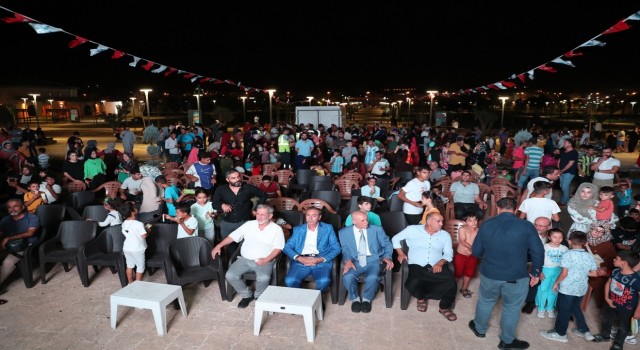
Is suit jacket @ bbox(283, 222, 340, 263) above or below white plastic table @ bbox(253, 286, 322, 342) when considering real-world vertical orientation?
above

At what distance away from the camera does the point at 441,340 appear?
3.88 meters

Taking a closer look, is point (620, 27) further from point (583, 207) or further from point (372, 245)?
point (372, 245)

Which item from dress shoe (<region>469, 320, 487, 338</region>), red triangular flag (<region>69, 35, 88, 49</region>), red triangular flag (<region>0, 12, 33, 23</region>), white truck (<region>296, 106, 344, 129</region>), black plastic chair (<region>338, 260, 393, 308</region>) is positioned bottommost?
dress shoe (<region>469, 320, 487, 338</region>)

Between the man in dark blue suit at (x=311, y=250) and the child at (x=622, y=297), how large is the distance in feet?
8.72

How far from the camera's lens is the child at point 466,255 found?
4711 mm

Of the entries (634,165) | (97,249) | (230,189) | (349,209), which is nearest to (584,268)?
(349,209)

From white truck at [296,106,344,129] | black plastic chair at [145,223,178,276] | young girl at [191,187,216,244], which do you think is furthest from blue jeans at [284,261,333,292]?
white truck at [296,106,344,129]

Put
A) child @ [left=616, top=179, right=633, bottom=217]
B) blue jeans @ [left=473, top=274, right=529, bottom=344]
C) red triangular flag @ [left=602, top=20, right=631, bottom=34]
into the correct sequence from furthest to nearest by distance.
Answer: red triangular flag @ [left=602, top=20, right=631, bottom=34]
child @ [left=616, top=179, right=633, bottom=217]
blue jeans @ [left=473, top=274, right=529, bottom=344]

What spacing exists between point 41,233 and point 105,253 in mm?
1056

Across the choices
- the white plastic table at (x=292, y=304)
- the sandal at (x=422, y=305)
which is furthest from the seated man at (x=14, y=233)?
the sandal at (x=422, y=305)

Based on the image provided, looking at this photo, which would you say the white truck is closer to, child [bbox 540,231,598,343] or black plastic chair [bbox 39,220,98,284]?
black plastic chair [bbox 39,220,98,284]

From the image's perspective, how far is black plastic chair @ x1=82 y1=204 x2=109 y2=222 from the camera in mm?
5973

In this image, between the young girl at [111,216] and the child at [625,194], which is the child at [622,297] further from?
the young girl at [111,216]

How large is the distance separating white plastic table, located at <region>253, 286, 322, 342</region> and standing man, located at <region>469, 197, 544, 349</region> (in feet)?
5.27
